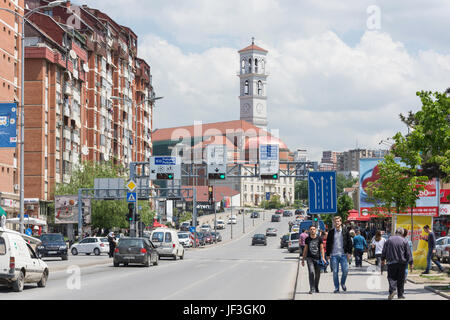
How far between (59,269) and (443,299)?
19644 mm

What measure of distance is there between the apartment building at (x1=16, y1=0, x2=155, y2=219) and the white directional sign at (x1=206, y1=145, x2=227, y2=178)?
589cm

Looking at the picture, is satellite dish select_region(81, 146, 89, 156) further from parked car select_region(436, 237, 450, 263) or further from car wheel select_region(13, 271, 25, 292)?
car wheel select_region(13, 271, 25, 292)

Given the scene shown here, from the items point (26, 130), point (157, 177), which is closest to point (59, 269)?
point (157, 177)

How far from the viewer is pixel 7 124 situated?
109 ft

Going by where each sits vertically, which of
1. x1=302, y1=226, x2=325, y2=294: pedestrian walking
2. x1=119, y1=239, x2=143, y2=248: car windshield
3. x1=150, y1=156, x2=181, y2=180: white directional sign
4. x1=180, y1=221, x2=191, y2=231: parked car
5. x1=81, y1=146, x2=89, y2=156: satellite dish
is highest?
x1=81, y1=146, x2=89, y2=156: satellite dish

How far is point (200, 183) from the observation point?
19362 centimetres

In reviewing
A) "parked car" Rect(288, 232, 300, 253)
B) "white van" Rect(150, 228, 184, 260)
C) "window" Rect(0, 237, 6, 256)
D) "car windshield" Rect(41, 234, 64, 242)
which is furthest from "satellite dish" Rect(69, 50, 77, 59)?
"window" Rect(0, 237, 6, 256)

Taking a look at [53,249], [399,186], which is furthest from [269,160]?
[399,186]

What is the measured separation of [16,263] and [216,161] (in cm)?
4212

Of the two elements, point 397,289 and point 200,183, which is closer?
point 397,289

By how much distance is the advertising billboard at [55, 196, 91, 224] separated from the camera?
68812mm

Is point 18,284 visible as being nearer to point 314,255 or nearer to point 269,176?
point 314,255
